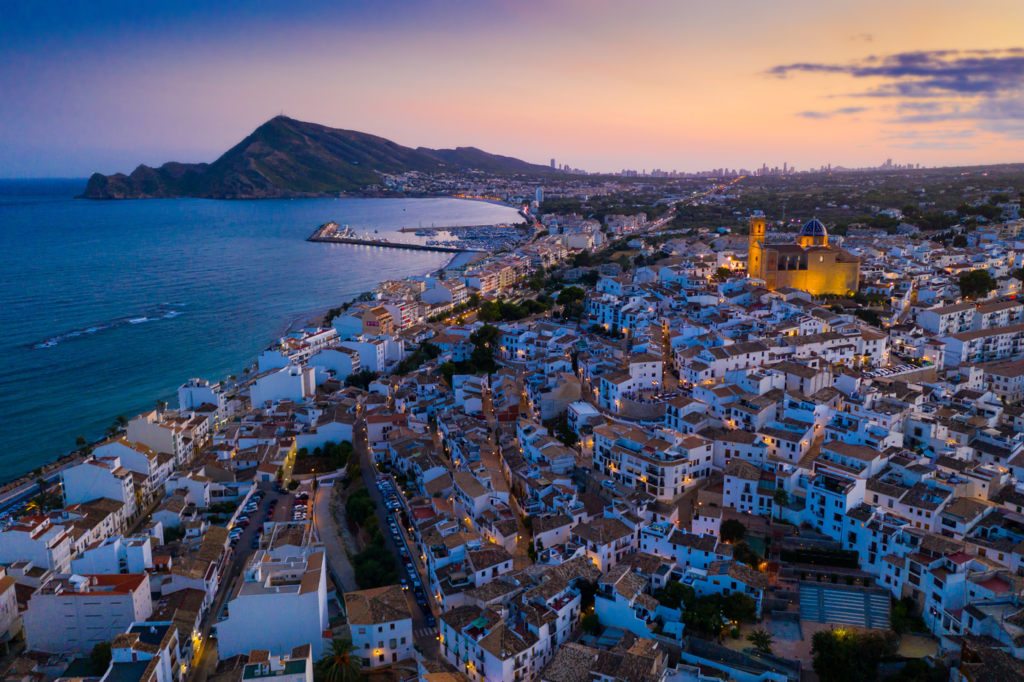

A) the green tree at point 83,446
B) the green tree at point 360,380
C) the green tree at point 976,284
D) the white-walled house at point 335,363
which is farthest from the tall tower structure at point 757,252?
the green tree at point 83,446

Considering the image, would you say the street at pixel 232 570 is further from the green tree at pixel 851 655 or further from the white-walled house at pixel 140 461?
the green tree at pixel 851 655

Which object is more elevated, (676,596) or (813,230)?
(813,230)

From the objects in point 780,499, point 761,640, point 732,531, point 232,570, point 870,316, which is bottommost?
point 232,570

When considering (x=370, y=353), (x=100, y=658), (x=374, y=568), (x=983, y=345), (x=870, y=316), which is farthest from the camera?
(x=370, y=353)

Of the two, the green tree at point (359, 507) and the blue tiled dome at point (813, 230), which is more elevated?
the blue tiled dome at point (813, 230)

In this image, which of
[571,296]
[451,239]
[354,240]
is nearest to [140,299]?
[571,296]

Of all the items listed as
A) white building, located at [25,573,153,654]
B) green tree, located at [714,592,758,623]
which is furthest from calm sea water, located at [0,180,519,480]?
green tree, located at [714,592,758,623]

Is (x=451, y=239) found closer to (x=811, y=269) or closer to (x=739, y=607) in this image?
(x=811, y=269)
